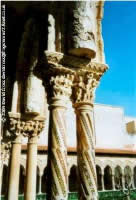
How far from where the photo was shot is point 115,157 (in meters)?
23.2

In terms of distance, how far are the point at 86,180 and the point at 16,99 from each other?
3.98m

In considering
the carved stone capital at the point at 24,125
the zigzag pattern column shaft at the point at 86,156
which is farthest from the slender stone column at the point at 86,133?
the carved stone capital at the point at 24,125

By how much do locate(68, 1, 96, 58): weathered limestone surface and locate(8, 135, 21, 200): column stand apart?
4.09m

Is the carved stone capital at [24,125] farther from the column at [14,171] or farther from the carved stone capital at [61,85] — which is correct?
the carved stone capital at [61,85]

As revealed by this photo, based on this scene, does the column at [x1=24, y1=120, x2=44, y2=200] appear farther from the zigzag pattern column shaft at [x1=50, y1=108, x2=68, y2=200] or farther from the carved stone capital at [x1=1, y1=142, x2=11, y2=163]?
the zigzag pattern column shaft at [x1=50, y1=108, x2=68, y2=200]

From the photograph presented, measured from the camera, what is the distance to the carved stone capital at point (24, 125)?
7.03 m

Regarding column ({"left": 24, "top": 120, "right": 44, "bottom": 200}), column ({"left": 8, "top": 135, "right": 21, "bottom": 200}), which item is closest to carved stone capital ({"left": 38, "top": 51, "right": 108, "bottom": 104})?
column ({"left": 24, "top": 120, "right": 44, "bottom": 200})

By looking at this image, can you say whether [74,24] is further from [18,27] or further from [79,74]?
[18,27]

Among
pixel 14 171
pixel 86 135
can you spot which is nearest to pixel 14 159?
pixel 14 171

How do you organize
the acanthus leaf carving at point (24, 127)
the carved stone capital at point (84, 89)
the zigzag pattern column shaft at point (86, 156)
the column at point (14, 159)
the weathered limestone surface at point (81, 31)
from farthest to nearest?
the acanthus leaf carving at point (24, 127) < the column at point (14, 159) < the carved stone capital at point (84, 89) < the weathered limestone surface at point (81, 31) < the zigzag pattern column shaft at point (86, 156)

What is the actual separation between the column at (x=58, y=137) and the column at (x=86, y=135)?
0.26m

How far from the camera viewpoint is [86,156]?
3.94 meters

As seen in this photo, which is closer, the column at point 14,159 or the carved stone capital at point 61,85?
the carved stone capital at point 61,85

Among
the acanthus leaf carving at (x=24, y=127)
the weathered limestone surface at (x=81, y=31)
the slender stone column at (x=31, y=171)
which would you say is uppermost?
the weathered limestone surface at (x=81, y=31)
